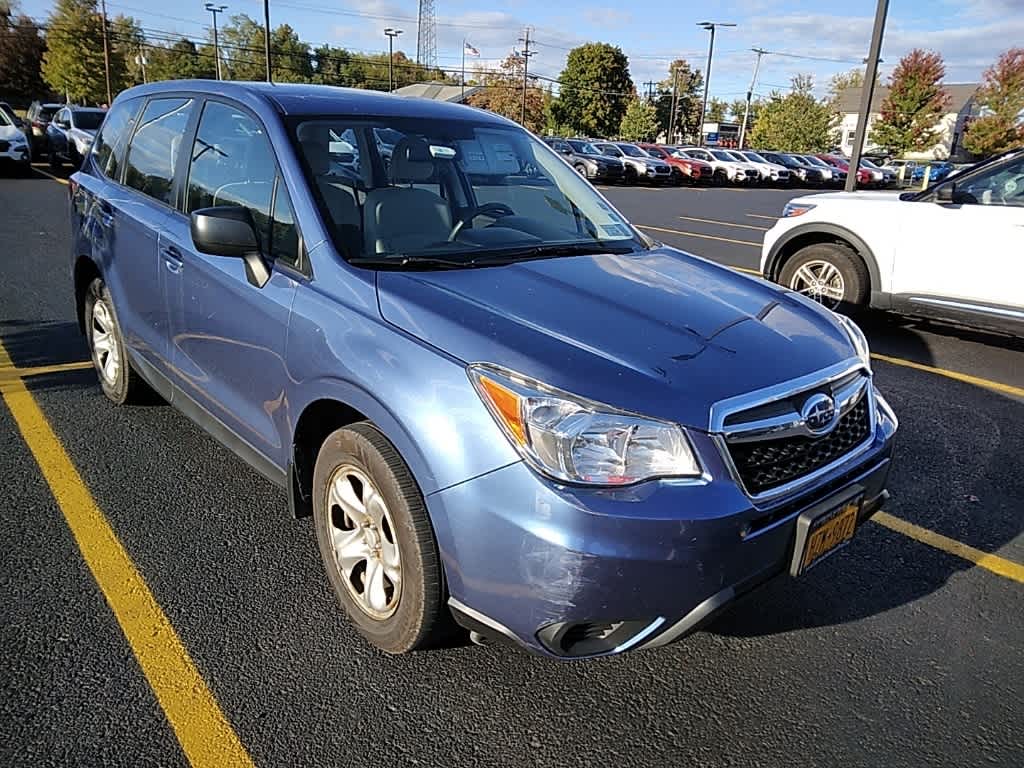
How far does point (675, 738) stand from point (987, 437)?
3376 mm

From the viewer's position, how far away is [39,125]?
2262cm

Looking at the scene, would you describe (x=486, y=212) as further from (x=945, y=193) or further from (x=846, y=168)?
(x=846, y=168)

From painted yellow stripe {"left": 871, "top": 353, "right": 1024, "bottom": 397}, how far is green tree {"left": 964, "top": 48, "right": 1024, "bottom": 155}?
59.5 m

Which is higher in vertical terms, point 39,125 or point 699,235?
point 39,125

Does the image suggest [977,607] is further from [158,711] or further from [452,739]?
[158,711]

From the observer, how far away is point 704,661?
264 centimetres

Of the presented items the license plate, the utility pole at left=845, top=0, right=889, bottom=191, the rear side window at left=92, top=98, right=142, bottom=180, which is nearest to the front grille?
the license plate

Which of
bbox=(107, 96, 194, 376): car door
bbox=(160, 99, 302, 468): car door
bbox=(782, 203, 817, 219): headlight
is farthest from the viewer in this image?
bbox=(782, 203, 817, 219): headlight

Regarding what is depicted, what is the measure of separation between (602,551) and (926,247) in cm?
544

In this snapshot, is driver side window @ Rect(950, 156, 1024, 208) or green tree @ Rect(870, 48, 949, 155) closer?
driver side window @ Rect(950, 156, 1024, 208)

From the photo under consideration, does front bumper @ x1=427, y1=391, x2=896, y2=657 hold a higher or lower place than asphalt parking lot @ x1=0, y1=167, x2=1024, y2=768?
higher

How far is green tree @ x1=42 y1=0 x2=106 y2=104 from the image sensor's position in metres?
57.8

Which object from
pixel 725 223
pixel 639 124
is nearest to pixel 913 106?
pixel 639 124

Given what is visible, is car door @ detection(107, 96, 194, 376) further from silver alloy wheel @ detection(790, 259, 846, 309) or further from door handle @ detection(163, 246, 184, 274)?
silver alloy wheel @ detection(790, 259, 846, 309)
